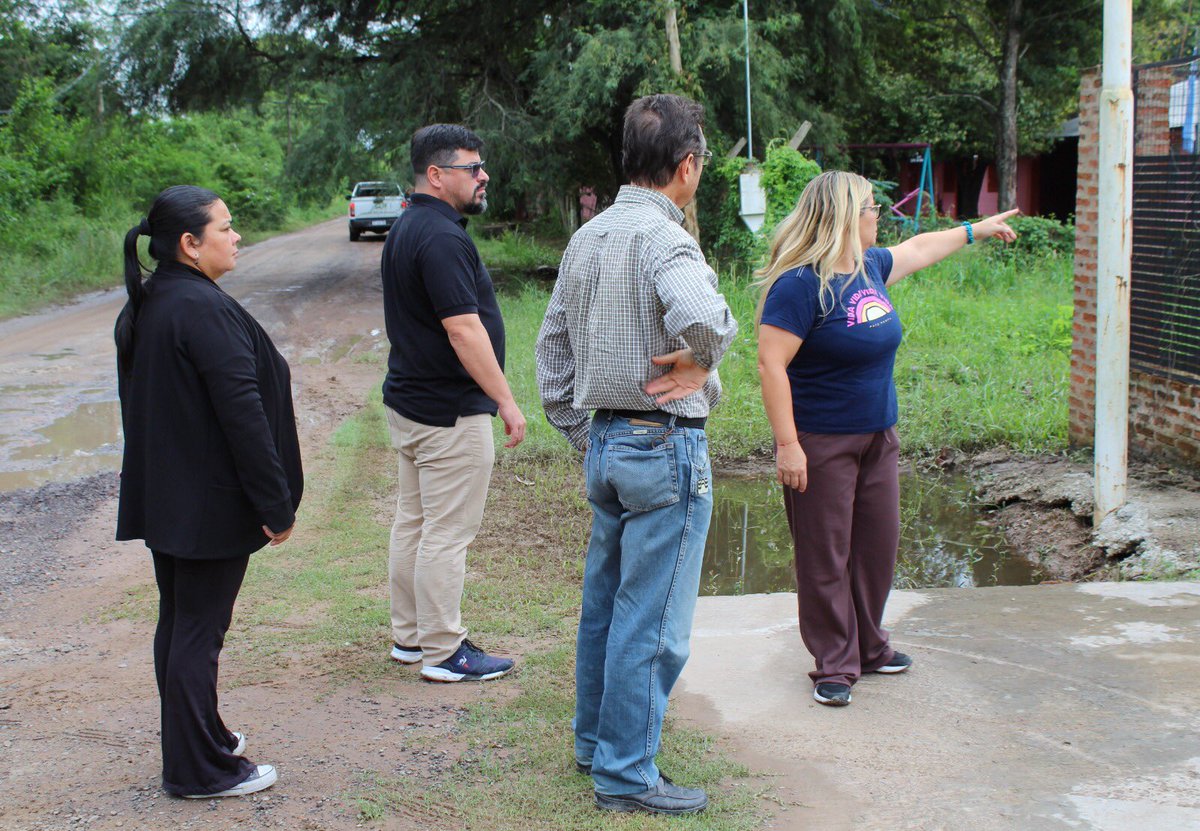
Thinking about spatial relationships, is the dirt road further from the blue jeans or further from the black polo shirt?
the black polo shirt

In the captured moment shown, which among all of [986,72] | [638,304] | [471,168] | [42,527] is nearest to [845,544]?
[638,304]

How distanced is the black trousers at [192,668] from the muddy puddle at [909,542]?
3227mm

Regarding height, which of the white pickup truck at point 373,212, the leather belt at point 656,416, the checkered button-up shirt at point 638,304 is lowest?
the leather belt at point 656,416

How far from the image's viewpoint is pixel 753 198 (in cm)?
1453

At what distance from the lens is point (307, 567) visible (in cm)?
552

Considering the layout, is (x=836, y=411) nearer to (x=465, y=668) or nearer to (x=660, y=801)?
(x=660, y=801)

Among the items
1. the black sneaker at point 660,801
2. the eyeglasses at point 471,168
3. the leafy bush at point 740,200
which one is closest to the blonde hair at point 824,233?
the eyeglasses at point 471,168

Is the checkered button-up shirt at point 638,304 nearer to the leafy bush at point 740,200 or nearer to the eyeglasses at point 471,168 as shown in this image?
the eyeglasses at point 471,168

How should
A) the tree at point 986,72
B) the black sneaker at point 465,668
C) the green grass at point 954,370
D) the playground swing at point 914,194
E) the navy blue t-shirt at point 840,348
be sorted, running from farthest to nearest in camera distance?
the tree at point 986,72 < the playground swing at point 914,194 < the green grass at point 954,370 < the black sneaker at point 465,668 < the navy blue t-shirt at point 840,348

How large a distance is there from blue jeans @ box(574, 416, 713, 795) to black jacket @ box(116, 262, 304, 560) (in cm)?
95

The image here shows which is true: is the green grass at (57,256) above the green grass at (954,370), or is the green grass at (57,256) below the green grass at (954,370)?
above

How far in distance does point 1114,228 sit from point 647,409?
3775mm

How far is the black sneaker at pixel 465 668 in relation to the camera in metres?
4.10

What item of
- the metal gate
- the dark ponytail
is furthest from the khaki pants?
the metal gate
